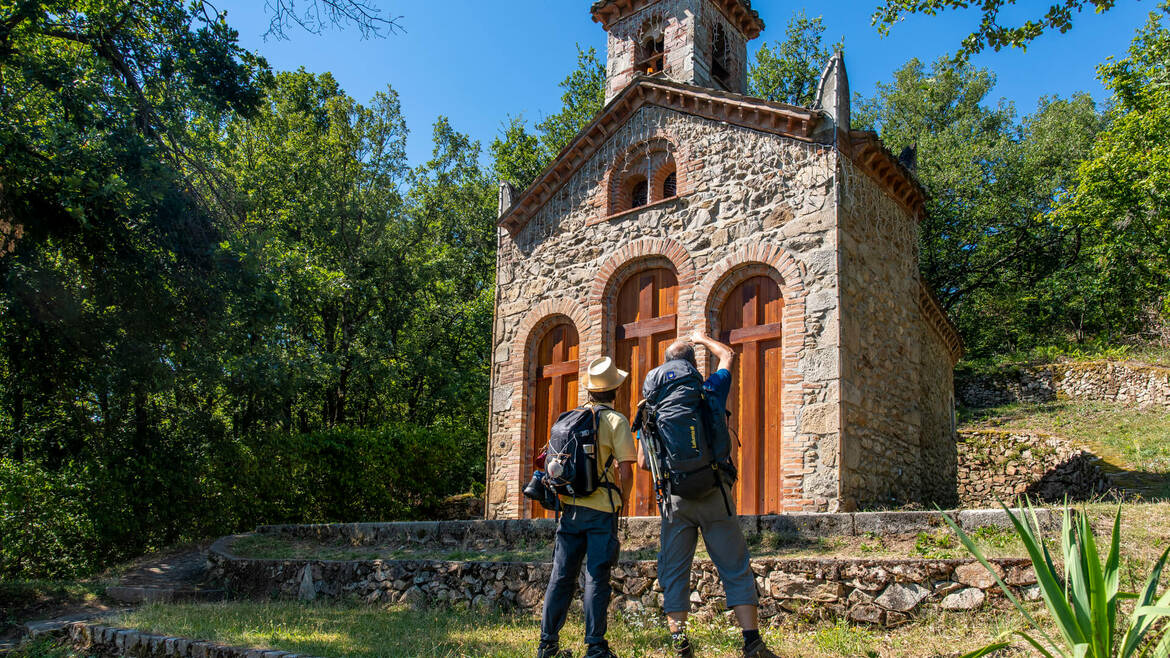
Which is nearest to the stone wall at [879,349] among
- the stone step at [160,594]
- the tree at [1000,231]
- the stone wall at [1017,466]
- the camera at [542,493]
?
the camera at [542,493]

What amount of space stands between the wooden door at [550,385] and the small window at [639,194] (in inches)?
84.0

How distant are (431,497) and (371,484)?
1.42m

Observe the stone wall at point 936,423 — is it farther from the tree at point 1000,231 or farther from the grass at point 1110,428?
the tree at point 1000,231

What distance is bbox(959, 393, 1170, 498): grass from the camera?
1305 cm

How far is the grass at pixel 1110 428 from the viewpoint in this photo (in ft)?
42.8

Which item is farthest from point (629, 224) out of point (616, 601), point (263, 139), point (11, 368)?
point (263, 139)

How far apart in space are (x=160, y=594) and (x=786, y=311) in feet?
26.2

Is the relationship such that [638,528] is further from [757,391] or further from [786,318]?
[786,318]

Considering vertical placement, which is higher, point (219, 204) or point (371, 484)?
point (219, 204)

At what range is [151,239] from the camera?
959cm

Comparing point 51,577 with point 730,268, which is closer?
point 730,268

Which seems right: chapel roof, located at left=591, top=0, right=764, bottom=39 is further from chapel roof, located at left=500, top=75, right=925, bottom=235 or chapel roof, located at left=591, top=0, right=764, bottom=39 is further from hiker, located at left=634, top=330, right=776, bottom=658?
hiker, located at left=634, top=330, right=776, bottom=658

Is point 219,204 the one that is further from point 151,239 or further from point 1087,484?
point 1087,484

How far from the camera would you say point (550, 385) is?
39.6 ft
